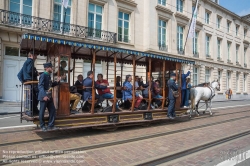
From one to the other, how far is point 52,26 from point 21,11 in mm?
2249

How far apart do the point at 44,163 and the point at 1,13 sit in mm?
13010

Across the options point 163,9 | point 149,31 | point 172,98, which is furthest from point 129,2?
point 172,98

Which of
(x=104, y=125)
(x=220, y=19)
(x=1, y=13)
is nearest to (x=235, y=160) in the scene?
(x=104, y=125)

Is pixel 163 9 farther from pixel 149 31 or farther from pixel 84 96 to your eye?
pixel 84 96

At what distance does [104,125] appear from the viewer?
6652 mm

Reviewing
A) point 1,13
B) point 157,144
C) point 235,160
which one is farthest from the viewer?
point 1,13

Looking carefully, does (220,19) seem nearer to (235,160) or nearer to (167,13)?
(167,13)

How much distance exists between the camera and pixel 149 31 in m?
20.5

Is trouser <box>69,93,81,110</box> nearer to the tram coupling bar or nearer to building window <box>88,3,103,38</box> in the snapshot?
the tram coupling bar

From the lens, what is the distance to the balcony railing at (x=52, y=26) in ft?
44.8

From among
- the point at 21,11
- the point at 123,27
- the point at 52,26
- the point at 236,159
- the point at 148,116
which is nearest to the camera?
the point at 236,159

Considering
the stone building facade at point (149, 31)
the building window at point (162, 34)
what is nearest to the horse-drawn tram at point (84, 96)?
the stone building facade at point (149, 31)

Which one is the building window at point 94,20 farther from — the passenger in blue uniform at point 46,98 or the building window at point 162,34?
the passenger in blue uniform at point 46,98

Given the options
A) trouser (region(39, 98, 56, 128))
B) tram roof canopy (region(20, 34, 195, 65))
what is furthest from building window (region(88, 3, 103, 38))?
trouser (region(39, 98, 56, 128))
